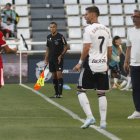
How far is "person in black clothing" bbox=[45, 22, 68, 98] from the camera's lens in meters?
17.7

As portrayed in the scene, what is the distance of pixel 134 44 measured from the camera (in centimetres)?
1248

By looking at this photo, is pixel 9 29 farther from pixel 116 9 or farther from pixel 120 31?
pixel 116 9

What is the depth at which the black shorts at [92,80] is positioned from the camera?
10.8 m

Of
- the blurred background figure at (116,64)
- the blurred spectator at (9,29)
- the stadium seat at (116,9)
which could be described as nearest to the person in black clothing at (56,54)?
the blurred background figure at (116,64)

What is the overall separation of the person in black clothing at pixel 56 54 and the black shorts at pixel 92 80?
6.80m

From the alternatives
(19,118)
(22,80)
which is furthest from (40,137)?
(22,80)

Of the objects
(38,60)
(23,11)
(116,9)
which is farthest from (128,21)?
(38,60)

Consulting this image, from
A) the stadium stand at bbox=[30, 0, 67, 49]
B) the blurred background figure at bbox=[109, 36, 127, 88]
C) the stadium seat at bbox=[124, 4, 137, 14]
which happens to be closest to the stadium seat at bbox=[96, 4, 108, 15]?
the stadium seat at bbox=[124, 4, 137, 14]

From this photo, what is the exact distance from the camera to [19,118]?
12.1 meters

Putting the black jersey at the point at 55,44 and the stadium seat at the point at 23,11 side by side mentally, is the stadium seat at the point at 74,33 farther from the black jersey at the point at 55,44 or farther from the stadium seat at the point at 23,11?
the black jersey at the point at 55,44

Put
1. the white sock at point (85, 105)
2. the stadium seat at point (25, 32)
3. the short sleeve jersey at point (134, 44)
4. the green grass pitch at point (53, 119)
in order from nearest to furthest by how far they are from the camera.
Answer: the green grass pitch at point (53, 119)
the white sock at point (85, 105)
the short sleeve jersey at point (134, 44)
the stadium seat at point (25, 32)

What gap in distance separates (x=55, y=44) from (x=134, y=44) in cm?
556

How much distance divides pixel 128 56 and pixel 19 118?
2361 mm

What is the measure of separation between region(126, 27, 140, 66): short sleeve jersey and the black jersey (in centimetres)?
537
